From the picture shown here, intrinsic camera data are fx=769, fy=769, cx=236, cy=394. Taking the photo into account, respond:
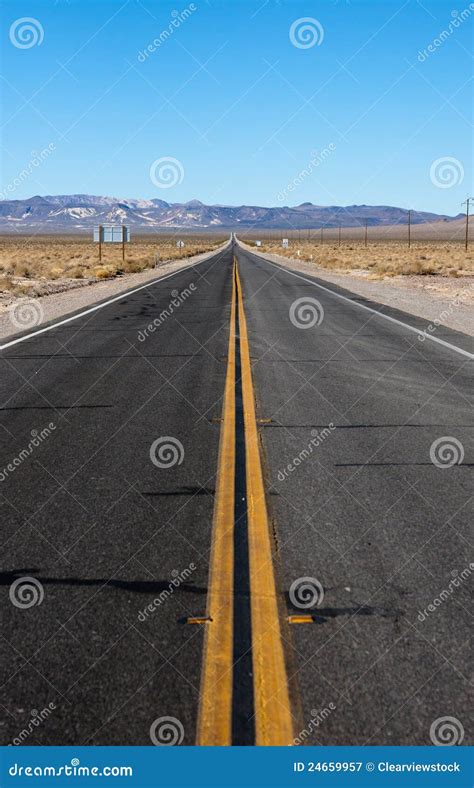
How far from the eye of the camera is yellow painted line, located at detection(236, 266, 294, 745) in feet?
10.0

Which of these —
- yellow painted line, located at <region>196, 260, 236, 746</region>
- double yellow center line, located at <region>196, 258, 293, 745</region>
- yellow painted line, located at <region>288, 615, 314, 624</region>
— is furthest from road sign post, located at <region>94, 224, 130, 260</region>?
yellow painted line, located at <region>288, 615, 314, 624</region>

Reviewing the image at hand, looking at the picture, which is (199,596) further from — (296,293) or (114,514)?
(296,293)

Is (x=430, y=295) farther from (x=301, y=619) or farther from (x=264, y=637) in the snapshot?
(x=264, y=637)

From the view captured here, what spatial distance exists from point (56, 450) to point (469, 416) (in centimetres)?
447

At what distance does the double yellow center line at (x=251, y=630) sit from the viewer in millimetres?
3057

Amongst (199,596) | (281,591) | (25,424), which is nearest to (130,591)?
(199,596)

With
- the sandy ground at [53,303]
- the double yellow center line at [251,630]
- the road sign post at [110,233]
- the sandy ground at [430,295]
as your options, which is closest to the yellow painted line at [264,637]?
the double yellow center line at [251,630]

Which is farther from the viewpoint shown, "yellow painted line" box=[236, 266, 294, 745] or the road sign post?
the road sign post

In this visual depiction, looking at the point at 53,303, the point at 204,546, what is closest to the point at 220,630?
the point at 204,546

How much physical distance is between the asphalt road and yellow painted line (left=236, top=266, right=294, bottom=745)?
0.20 ft

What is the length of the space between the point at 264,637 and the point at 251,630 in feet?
0.31

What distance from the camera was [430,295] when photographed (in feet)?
93.6

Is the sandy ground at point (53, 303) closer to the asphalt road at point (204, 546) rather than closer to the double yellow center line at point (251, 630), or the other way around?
the asphalt road at point (204, 546)

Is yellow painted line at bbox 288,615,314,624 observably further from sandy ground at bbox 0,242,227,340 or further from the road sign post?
the road sign post
